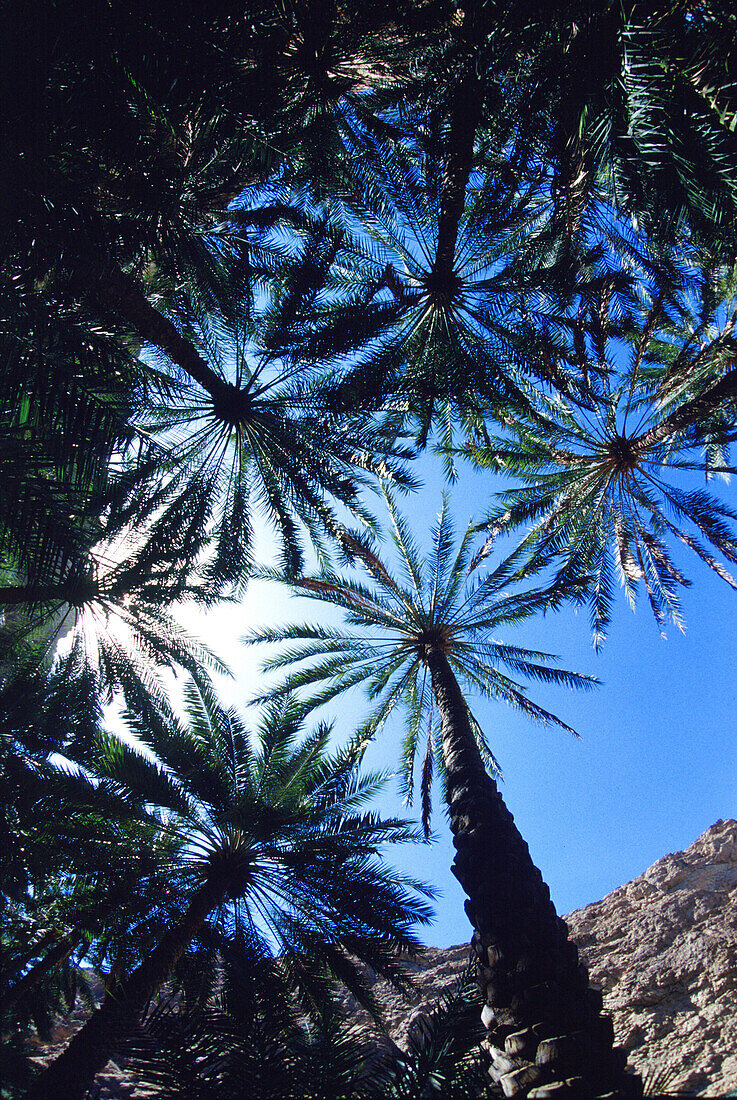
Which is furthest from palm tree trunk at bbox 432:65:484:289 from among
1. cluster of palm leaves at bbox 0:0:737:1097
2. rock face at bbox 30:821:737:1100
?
rock face at bbox 30:821:737:1100

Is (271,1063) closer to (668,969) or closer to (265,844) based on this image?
(265,844)

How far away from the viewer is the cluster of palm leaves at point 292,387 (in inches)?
147

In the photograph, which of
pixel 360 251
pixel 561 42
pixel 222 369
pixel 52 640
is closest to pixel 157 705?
pixel 52 640

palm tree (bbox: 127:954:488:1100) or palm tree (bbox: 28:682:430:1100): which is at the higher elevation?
palm tree (bbox: 28:682:430:1100)

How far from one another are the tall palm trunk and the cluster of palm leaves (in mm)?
922

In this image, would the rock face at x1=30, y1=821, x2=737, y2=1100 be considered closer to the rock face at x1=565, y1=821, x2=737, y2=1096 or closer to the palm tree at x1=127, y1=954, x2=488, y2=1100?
the rock face at x1=565, y1=821, x2=737, y2=1096

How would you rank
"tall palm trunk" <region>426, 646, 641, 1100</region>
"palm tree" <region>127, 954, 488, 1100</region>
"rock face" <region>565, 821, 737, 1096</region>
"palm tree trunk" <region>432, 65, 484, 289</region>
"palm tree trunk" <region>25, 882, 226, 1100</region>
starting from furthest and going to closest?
"rock face" <region>565, 821, 737, 1096</region> → "palm tree trunk" <region>432, 65, 484, 289</region> → "palm tree trunk" <region>25, 882, 226, 1100</region> → "tall palm trunk" <region>426, 646, 641, 1100</region> → "palm tree" <region>127, 954, 488, 1100</region>

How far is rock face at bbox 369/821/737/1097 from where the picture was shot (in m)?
5.70

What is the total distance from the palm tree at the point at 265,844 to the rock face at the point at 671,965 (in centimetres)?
256

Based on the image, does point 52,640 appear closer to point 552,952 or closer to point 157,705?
point 157,705

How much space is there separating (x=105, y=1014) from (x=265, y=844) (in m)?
4.13

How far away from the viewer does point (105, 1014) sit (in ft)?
11.5

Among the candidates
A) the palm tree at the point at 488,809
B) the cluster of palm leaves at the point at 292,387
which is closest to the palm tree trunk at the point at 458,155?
the cluster of palm leaves at the point at 292,387

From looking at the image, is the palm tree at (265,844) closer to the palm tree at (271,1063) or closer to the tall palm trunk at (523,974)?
the tall palm trunk at (523,974)
